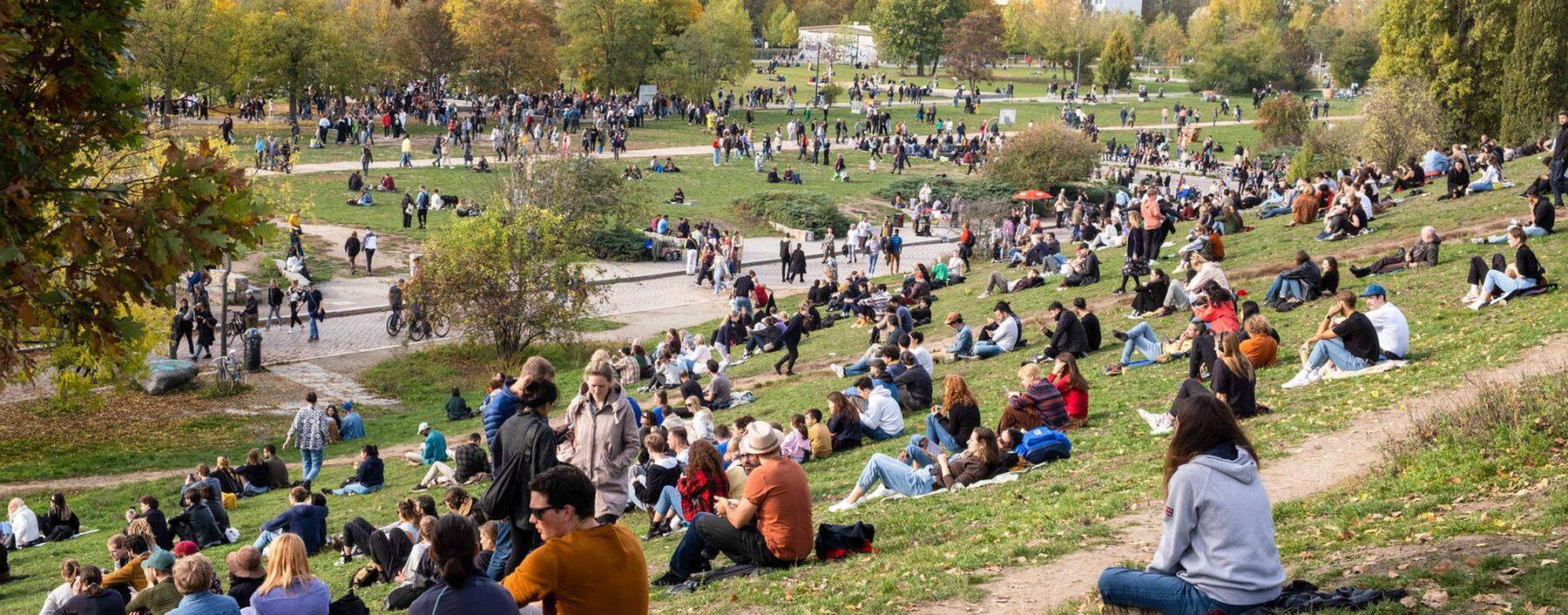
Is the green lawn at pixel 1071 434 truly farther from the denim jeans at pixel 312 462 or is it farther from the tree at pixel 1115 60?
the tree at pixel 1115 60

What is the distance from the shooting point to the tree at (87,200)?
7.04 meters

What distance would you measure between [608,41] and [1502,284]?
64568 mm

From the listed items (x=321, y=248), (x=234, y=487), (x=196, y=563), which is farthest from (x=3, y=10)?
(x=321, y=248)

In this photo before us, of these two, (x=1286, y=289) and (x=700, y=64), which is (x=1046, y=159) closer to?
(x=700, y=64)

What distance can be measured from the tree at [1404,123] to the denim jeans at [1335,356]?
31.4 m

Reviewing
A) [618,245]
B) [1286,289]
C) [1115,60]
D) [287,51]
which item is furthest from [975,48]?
[1286,289]

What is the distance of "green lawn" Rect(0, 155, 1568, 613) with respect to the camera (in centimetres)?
956

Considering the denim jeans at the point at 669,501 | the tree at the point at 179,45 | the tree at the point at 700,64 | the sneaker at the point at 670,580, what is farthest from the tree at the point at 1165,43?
the sneaker at the point at 670,580

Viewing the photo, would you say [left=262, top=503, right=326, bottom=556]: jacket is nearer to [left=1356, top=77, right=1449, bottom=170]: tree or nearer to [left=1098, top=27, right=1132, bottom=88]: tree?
[left=1356, top=77, right=1449, bottom=170]: tree

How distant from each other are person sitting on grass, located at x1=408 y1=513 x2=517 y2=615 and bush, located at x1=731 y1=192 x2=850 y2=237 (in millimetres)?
40498

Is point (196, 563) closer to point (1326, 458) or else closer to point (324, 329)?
point (1326, 458)

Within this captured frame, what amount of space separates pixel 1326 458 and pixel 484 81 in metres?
67.3

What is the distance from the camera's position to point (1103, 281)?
2672 cm

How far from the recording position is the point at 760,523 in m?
9.89
